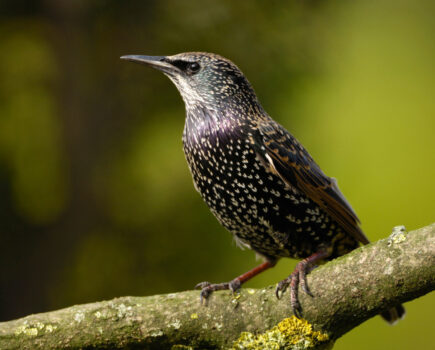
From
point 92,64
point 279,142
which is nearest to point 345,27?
point 92,64

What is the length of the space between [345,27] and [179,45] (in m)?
Answer: 1.24

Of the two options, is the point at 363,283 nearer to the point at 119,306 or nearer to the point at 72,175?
the point at 119,306

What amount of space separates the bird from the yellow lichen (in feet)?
0.87

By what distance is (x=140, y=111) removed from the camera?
15.3 feet

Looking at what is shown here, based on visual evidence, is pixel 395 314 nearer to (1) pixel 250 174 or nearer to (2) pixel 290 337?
(2) pixel 290 337

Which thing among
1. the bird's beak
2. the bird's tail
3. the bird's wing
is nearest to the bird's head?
the bird's beak

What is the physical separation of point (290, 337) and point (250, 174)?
713 millimetres

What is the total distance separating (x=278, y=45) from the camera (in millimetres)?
4590

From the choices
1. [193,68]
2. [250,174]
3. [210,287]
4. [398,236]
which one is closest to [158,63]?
[193,68]

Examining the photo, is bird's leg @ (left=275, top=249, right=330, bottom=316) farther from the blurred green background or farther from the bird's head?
the blurred green background

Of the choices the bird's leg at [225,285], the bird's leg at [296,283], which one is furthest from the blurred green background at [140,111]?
the bird's leg at [296,283]

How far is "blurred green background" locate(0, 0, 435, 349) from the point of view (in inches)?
174

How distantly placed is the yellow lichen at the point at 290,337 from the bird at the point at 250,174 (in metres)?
0.26

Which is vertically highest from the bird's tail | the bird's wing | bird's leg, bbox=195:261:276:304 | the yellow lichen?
the bird's wing
